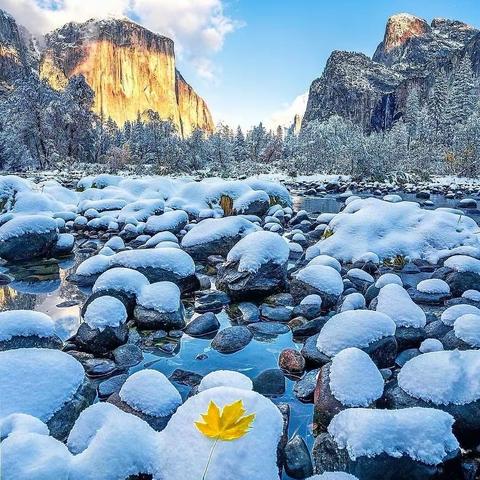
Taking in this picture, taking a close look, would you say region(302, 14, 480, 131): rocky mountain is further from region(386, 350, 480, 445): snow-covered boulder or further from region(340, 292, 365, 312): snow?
region(386, 350, 480, 445): snow-covered boulder

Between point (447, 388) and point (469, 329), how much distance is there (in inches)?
41.6

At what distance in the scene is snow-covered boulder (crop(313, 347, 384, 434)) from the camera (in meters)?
2.38

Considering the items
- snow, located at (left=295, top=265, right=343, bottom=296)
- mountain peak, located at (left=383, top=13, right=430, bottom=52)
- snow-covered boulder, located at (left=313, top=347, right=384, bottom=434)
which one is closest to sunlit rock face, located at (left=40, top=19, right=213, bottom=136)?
mountain peak, located at (left=383, top=13, right=430, bottom=52)

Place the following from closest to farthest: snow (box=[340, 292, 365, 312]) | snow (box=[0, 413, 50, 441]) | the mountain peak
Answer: snow (box=[0, 413, 50, 441]) < snow (box=[340, 292, 365, 312]) < the mountain peak

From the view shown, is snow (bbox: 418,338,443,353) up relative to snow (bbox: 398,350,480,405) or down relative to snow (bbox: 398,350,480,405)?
down

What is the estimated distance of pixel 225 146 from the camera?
36.2 metres

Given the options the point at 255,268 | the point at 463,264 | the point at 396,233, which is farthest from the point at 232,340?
the point at 396,233

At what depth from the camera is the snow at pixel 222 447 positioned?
5.12 ft

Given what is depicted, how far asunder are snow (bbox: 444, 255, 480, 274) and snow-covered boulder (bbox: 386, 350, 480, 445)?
268cm

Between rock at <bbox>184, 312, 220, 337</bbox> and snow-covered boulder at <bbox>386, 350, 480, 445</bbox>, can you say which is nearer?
snow-covered boulder at <bbox>386, 350, 480, 445</bbox>

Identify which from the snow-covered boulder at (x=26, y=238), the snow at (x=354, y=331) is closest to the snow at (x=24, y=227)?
the snow-covered boulder at (x=26, y=238)

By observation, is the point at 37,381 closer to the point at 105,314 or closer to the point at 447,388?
the point at 105,314

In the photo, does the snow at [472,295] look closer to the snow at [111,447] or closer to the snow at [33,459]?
the snow at [111,447]

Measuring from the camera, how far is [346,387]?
2.40m
